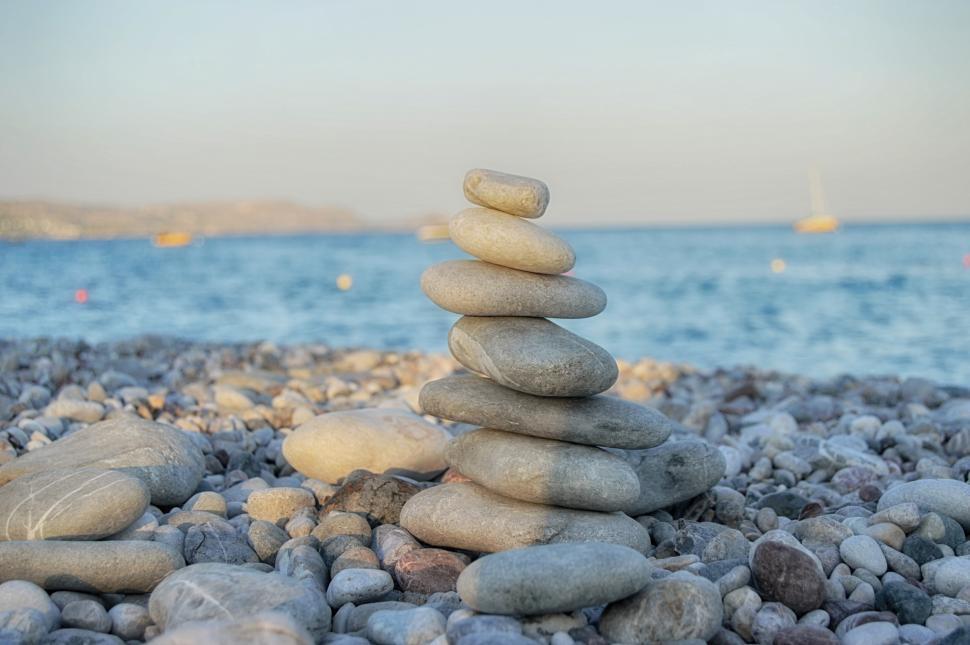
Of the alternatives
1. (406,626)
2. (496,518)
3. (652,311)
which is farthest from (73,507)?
(652,311)

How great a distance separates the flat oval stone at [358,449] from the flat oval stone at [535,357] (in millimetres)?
1231

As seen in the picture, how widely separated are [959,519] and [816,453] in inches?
64.9

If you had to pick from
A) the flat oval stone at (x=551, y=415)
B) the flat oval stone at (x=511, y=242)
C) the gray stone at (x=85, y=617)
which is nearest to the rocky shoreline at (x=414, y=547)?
the gray stone at (x=85, y=617)

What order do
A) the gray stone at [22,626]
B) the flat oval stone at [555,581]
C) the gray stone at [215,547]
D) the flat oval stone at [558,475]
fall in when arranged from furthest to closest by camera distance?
the flat oval stone at [558,475], the gray stone at [215,547], the flat oval stone at [555,581], the gray stone at [22,626]

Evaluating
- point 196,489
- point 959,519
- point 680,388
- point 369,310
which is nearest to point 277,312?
point 369,310

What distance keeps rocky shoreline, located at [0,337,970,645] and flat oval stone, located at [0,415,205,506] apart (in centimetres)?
1

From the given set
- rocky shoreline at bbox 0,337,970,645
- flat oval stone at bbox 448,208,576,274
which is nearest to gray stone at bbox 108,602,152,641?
rocky shoreline at bbox 0,337,970,645

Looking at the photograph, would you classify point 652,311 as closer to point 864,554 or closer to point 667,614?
point 864,554

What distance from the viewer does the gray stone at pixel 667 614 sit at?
3359 mm

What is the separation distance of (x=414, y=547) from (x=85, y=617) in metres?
1.49

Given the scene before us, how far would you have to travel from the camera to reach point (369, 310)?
2562cm

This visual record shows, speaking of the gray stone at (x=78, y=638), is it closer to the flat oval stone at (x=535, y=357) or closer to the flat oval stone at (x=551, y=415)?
the flat oval stone at (x=551, y=415)

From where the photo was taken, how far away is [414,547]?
14.3 ft

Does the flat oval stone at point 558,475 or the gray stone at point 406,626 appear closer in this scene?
the gray stone at point 406,626
